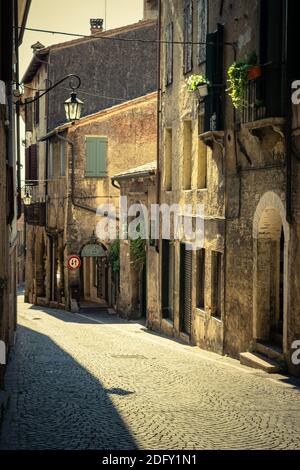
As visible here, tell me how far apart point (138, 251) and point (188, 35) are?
901cm

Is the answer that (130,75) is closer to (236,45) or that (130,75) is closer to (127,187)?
(127,187)

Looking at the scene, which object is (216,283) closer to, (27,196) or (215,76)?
(215,76)

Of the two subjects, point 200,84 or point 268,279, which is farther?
Result: point 200,84

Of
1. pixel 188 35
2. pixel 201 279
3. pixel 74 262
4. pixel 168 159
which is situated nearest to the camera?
pixel 201 279

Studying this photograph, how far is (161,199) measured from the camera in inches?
856

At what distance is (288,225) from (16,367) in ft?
17.0

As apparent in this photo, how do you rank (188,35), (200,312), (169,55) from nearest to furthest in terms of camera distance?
(200,312), (188,35), (169,55)

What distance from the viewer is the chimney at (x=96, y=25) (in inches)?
1448

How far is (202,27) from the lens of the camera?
17.3 m

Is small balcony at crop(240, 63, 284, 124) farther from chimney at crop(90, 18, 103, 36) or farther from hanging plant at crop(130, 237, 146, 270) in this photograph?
chimney at crop(90, 18, 103, 36)

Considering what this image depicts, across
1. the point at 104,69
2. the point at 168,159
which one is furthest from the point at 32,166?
the point at 168,159

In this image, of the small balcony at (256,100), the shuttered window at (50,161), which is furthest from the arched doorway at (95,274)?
the small balcony at (256,100)

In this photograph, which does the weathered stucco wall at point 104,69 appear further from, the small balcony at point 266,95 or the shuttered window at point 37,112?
the small balcony at point 266,95
